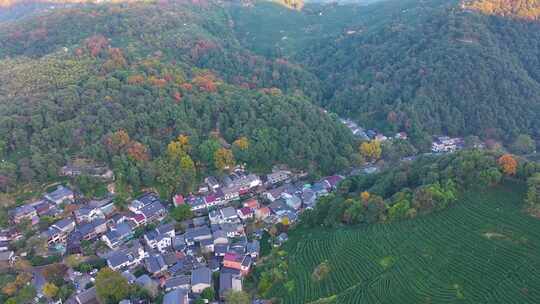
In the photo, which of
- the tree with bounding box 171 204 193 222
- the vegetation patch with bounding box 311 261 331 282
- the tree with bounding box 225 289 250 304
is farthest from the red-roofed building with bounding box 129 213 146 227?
the vegetation patch with bounding box 311 261 331 282

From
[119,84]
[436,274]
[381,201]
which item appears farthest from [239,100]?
[436,274]

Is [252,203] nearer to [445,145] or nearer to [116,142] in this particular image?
[116,142]

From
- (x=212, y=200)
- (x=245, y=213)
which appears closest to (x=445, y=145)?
(x=245, y=213)

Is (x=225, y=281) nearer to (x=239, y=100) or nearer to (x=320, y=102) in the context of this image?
(x=239, y=100)

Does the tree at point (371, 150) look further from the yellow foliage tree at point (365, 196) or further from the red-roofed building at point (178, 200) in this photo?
the red-roofed building at point (178, 200)

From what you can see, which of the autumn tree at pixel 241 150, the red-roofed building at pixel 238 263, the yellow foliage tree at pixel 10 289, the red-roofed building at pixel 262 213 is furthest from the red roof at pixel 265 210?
the yellow foliage tree at pixel 10 289

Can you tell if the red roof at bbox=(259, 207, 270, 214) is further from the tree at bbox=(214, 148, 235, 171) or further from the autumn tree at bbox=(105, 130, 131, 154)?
the autumn tree at bbox=(105, 130, 131, 154)
